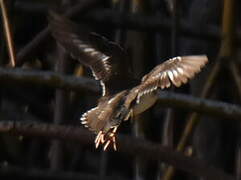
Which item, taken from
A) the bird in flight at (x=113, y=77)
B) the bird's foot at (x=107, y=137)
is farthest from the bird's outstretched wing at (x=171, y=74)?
the bird's foot at (x=107, y=137)

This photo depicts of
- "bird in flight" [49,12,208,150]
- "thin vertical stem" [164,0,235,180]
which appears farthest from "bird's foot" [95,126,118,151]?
"thin vertical stem" [164,0,235,180]

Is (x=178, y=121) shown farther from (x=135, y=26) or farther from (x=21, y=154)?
(x=21, y=154)

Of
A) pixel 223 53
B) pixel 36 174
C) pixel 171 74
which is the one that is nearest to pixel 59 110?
pixel 36 174

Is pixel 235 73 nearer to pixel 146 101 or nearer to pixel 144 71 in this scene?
pixel 144 71

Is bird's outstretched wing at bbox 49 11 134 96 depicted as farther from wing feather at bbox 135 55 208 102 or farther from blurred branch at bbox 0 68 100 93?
wing feather at bbox 135 55 208 102

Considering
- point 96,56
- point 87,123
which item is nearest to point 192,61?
point 87,123
